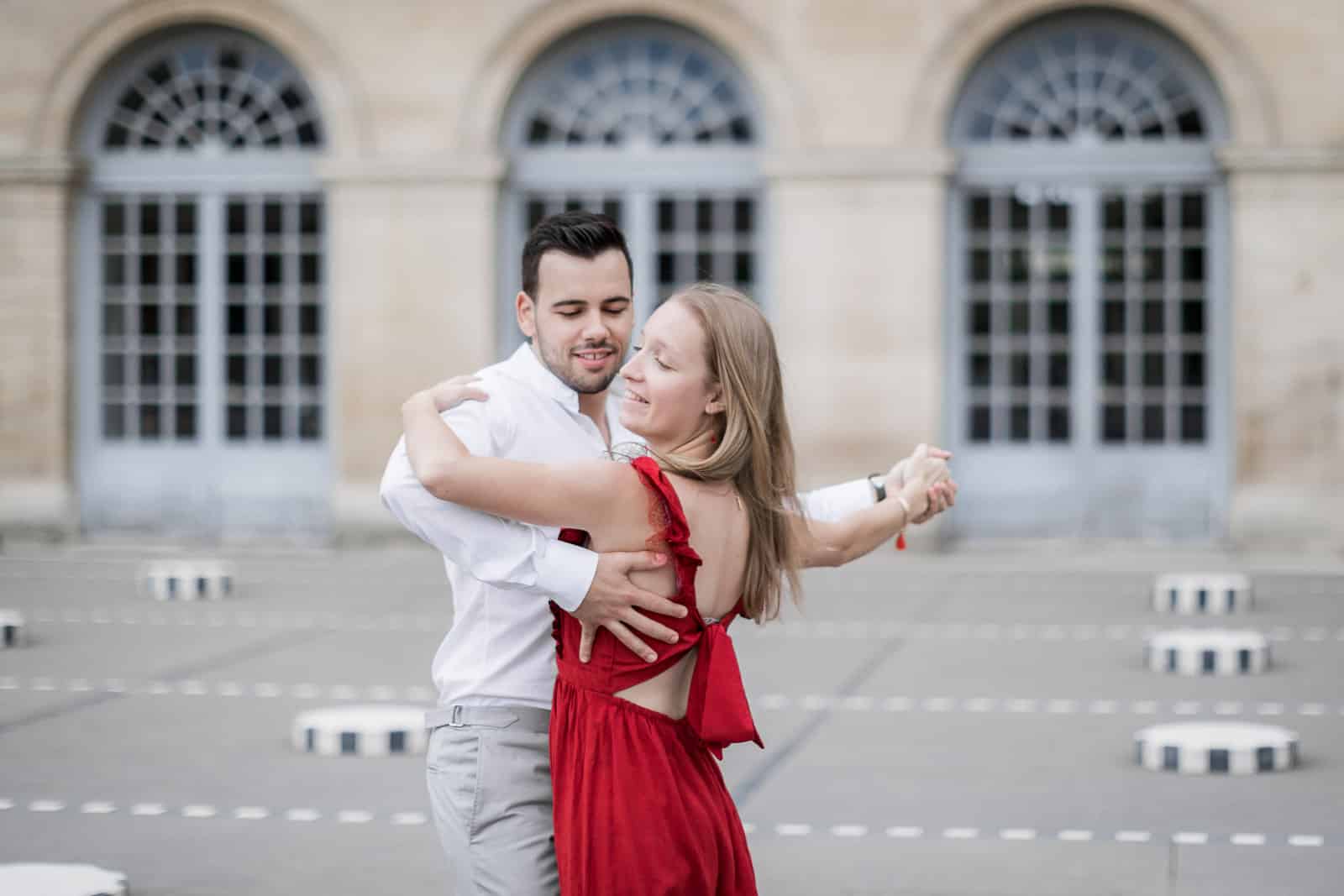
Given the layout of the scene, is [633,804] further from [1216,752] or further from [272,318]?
[272,318]

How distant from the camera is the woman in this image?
11.0ft

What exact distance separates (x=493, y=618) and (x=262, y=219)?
16.2 m

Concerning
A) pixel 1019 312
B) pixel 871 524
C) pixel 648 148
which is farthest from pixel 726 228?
pixel 871 524

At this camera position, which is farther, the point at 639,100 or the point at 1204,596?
the point at 639,100

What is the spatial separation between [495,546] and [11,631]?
9.26 meters

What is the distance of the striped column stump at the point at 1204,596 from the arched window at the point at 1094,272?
4332 millimetres

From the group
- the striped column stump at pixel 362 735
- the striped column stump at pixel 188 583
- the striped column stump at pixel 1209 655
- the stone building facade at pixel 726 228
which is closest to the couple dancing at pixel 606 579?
the striped column stump at pixel 362 735

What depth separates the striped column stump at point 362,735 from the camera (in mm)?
8281

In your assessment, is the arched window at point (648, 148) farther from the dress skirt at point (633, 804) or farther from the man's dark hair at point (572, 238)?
the dress skirt at point (633, 804)

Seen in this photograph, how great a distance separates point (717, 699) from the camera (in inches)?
134

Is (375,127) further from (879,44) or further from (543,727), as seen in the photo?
(543,727)

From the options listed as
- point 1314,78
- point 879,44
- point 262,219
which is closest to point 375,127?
point 262,219

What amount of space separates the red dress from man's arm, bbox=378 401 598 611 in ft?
0.33

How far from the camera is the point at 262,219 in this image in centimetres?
1936
